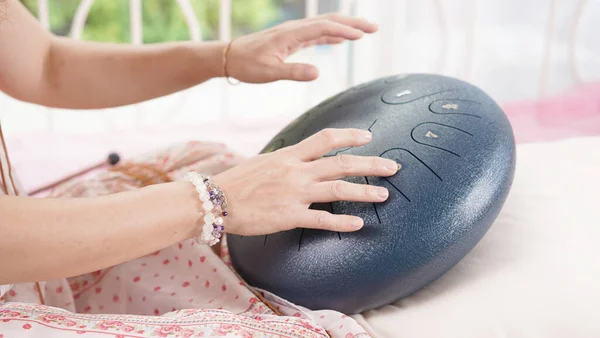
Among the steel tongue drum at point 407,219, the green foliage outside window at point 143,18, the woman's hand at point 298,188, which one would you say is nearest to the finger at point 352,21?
the steel tongue drum at point 407,219

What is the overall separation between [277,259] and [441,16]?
4.00ft

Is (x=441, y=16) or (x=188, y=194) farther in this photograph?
(x=441, y=16)

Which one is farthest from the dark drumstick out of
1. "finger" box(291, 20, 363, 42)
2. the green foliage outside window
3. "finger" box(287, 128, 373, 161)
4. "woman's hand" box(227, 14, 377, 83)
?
the green foliage outside window

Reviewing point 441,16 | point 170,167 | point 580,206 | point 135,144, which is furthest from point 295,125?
point 441,16

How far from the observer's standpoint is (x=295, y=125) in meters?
1.01

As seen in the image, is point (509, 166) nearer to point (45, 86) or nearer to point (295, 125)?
point (295, 125)

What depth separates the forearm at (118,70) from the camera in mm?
1128

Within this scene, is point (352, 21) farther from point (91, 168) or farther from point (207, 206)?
point (91, 168)

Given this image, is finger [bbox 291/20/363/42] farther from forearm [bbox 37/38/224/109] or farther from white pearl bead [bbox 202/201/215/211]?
white pearl bead [bbox 202/201/215/211]

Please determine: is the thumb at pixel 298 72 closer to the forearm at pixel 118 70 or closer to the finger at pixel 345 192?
the forearm at pixel 118 70

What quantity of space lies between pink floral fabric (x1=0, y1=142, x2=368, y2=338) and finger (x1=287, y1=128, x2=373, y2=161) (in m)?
0.18

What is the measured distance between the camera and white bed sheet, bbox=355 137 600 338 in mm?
751

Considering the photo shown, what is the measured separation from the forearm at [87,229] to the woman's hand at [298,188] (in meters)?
0.05

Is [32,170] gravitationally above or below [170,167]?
below
